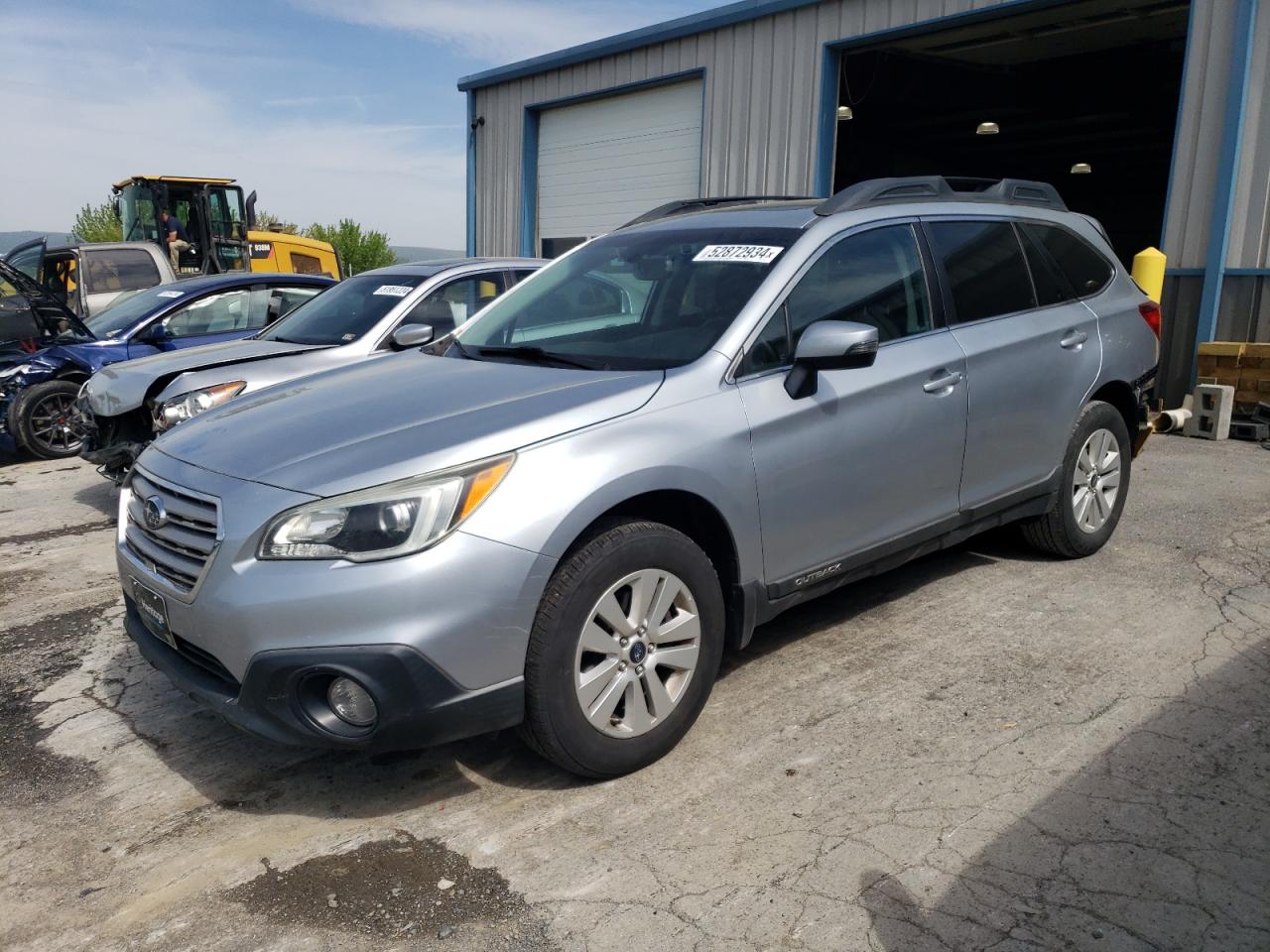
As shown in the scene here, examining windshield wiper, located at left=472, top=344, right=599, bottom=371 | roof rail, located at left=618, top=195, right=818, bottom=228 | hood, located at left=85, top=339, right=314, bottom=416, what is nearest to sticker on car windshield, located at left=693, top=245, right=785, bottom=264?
windshield wiper, located at left=472, top=344, right=599, bottom=371

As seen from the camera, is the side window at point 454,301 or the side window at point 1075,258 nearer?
the side window at point 1075,258

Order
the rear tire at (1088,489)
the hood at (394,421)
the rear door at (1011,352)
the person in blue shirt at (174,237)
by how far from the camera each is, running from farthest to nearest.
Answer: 1. the person in blue shirt at (174,237)
2. the rear tire at (1088,489)
3. the rear door at (1011,352)
4. the hood at (394,421)

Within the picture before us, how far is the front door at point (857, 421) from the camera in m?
3.51

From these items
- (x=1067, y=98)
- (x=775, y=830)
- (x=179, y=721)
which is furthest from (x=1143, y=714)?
(x=1067, y=98)

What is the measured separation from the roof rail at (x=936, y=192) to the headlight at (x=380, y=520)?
201 centimetres

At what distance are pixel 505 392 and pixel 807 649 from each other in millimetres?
1718

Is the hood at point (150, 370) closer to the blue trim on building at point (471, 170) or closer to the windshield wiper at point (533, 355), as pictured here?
the windshield wiper at point (533, 355)

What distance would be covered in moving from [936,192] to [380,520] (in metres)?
3.08

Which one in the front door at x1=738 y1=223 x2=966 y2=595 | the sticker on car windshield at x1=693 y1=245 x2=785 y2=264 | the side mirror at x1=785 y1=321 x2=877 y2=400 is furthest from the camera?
the sticker on car windshield at x1=693 y1=245 x2=785 y2=264

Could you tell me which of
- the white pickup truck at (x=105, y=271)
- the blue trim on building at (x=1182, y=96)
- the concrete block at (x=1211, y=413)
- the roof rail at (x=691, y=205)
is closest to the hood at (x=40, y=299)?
the white pickup truck at (x=105, y=271)

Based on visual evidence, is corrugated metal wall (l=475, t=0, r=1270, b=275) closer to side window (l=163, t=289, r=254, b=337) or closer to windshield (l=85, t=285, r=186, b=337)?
side window (l=163, t=289, r=254, b=337)

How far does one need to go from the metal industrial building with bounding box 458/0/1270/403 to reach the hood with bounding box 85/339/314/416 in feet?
25.1

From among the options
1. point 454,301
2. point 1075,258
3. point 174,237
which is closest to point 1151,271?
point 1075,258

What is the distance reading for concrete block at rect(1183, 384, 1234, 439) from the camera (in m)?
8.98
